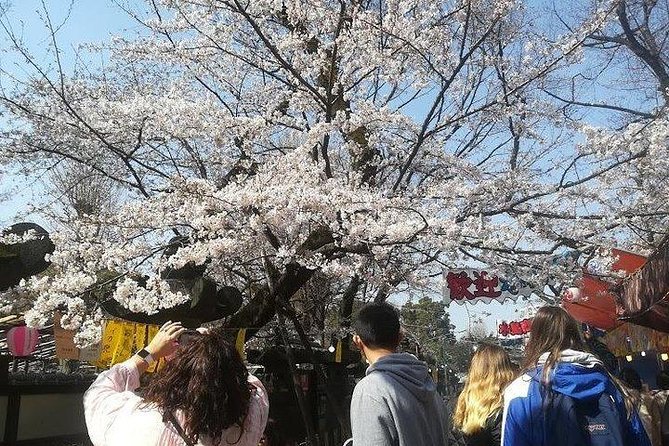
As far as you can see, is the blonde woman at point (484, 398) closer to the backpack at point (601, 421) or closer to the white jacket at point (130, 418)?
the backpack at point (601, 421)

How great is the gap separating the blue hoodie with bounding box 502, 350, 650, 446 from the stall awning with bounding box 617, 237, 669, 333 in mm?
3420

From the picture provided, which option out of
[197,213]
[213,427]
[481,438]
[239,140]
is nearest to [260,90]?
[239,140]

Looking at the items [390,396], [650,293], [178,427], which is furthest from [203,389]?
[650,293]

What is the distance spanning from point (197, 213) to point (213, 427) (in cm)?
449

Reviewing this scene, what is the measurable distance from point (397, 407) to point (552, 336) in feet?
Result: 2.17

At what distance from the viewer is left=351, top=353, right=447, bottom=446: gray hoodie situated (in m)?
2.30

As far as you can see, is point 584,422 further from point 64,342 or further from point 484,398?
point 64,342

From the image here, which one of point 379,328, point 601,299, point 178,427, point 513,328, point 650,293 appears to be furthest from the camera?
point 513,328

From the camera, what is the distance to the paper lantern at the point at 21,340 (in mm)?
6703

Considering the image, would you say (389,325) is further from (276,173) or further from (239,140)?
(239,140)

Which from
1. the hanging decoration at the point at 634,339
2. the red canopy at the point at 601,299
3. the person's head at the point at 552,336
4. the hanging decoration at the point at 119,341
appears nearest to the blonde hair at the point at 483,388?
the person's head at the point at 552,336

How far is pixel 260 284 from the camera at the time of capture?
902cm

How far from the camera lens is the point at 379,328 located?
2.61 metres

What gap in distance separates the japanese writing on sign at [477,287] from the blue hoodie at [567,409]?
5716 millimetres
